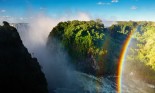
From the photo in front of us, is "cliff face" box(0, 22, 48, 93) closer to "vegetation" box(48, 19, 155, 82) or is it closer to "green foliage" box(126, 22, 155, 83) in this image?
"green foliage" box(126, 22, 155, 83)

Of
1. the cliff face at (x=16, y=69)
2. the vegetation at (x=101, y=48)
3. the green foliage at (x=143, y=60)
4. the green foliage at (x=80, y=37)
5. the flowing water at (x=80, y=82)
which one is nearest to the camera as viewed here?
the cliff face at (x=16, y=69)

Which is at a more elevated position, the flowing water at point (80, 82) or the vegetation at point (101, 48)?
the vegetation at point (101, 48)

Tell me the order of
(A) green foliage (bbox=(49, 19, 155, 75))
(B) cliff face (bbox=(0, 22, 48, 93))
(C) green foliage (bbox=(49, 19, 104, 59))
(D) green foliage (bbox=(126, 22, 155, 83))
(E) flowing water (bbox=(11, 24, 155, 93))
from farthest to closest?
(C) green foliage (bbox=(49, 19, 104, 59))
(A) green foliage (bbox=(49, 19, 155, 75))
(D) green foliage (bbox=(126, 22, 155, 83))
(E) flowing water (bbox=(11, 24, 155, 93))
(B) cliff face (bbox=(0, 22, 48, 93))

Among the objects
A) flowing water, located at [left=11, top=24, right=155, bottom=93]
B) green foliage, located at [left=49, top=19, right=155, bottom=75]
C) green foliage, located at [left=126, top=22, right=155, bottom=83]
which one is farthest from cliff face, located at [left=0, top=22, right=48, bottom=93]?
green foliage, located at [left=49, top=19, right=155, bottom=75]

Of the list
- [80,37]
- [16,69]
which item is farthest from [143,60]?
[16,69]

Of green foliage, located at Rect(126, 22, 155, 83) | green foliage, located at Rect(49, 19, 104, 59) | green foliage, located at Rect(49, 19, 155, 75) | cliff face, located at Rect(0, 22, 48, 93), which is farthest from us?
green foliage, located at Rect(49, 19, 104, 59)

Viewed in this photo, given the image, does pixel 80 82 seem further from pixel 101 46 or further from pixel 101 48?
pixel 101 46

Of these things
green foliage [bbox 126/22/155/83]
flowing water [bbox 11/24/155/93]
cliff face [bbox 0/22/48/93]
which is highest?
cliff face [bbox 0/22/48/93]

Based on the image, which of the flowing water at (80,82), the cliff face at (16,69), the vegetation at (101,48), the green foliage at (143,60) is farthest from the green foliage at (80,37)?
the cliff face at (16,69)

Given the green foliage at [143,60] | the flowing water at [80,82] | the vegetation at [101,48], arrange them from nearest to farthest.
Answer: the flowing water at [80,82] < the green foliage at [143,60] < the vegetation at [101,48]

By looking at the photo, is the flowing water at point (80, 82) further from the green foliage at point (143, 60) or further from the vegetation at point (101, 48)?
the vegetation at point (101, 48)
